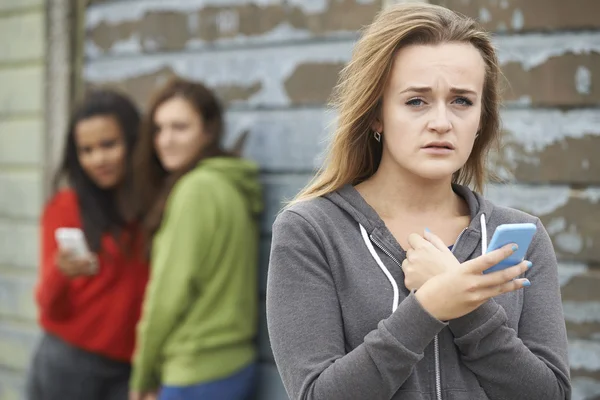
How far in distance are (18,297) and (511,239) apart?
4194mm

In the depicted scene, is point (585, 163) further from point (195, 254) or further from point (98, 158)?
point (98, 158)

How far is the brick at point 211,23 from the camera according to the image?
12.3 feet

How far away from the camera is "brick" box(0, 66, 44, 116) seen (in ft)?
16.6

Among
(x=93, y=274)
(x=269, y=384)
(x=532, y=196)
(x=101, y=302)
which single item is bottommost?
(x=269, y=384)

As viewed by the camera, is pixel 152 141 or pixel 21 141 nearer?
pixel 152 141

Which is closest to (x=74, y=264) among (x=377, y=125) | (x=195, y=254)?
(x=195, y=254)

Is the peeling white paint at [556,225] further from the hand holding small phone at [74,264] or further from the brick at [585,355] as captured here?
the hand holding small phone at [74,264]

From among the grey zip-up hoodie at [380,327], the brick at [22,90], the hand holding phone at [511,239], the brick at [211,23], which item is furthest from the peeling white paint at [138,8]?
the hand holding phone at [511,239]

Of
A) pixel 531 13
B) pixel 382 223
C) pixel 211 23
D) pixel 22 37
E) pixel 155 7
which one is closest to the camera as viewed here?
pixel 382 223

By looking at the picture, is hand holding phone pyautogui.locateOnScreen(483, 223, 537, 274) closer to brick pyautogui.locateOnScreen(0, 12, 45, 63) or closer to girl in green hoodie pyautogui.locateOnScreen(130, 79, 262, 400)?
girl in green hoodie pyautogui.locateOnScreen(130, 79, 262, 400)

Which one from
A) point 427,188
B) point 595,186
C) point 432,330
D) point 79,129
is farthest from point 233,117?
point 432,330

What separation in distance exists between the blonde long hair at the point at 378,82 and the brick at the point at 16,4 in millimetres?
3618

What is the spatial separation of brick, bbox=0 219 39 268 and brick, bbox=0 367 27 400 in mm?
628

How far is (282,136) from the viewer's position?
398 cm
